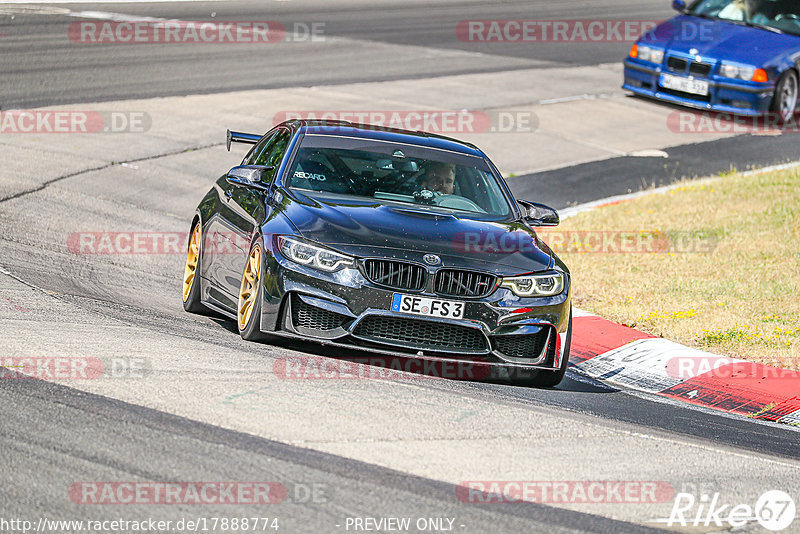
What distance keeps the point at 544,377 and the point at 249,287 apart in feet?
6.72

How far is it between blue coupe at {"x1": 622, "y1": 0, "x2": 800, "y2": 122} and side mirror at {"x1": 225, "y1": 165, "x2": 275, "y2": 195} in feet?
42.5

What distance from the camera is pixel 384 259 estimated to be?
24.6 ft

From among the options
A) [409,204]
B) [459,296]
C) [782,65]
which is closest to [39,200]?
[409,204]

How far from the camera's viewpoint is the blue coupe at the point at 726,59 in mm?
19875

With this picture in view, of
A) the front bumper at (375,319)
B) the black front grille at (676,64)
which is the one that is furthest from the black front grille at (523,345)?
the black front grille at (676,64)

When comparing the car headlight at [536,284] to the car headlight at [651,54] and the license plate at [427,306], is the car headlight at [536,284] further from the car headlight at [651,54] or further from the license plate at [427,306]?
the car headlight at [651,54]

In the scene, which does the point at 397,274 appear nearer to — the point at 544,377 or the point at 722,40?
the point at 544,377

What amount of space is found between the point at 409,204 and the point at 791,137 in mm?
13418

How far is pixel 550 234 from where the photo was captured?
14.1m

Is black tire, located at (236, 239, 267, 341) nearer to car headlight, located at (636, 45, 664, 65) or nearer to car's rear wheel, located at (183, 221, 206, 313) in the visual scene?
car's rear wheel, located at (183, 221, 206, 313)

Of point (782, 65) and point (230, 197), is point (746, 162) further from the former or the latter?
point (230, 197)

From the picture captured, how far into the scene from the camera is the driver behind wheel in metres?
8.88

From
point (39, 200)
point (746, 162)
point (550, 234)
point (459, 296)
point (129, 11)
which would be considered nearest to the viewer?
point (459, 296)

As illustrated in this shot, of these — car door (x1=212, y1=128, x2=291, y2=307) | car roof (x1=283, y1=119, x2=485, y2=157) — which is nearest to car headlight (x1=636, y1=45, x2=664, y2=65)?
car roof (x1=283, y1=119, x2=485, y2=157)
